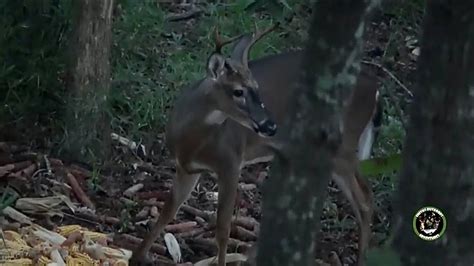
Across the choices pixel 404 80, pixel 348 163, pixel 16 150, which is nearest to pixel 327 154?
pixel 348 163

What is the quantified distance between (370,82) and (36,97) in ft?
5.94

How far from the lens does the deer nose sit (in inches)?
226

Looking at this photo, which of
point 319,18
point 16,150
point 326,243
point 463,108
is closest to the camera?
point 463,108

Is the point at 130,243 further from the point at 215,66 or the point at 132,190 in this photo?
the point at 215,66

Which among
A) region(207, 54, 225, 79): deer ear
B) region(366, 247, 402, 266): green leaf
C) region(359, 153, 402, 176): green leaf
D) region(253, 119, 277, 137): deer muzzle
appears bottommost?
region(366, 247, 402, 266): green leaf

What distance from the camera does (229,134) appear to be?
19.9ft

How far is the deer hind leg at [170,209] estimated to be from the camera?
19.2 feet

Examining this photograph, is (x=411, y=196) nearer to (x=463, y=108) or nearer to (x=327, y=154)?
(x=463, y=108)

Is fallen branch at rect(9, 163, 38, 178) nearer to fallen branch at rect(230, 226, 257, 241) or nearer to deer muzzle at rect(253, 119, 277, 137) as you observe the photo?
fallen branch at rect(230, 226, 257, 241)

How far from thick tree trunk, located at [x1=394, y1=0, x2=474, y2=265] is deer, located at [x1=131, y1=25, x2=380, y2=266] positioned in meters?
3.64

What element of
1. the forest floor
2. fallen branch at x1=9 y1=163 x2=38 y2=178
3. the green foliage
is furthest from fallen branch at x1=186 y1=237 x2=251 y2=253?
the green foliage

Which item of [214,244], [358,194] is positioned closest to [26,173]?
[214,244]

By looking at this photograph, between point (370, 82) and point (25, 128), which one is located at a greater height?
point (370, 82)

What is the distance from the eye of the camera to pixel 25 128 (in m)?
7.02
